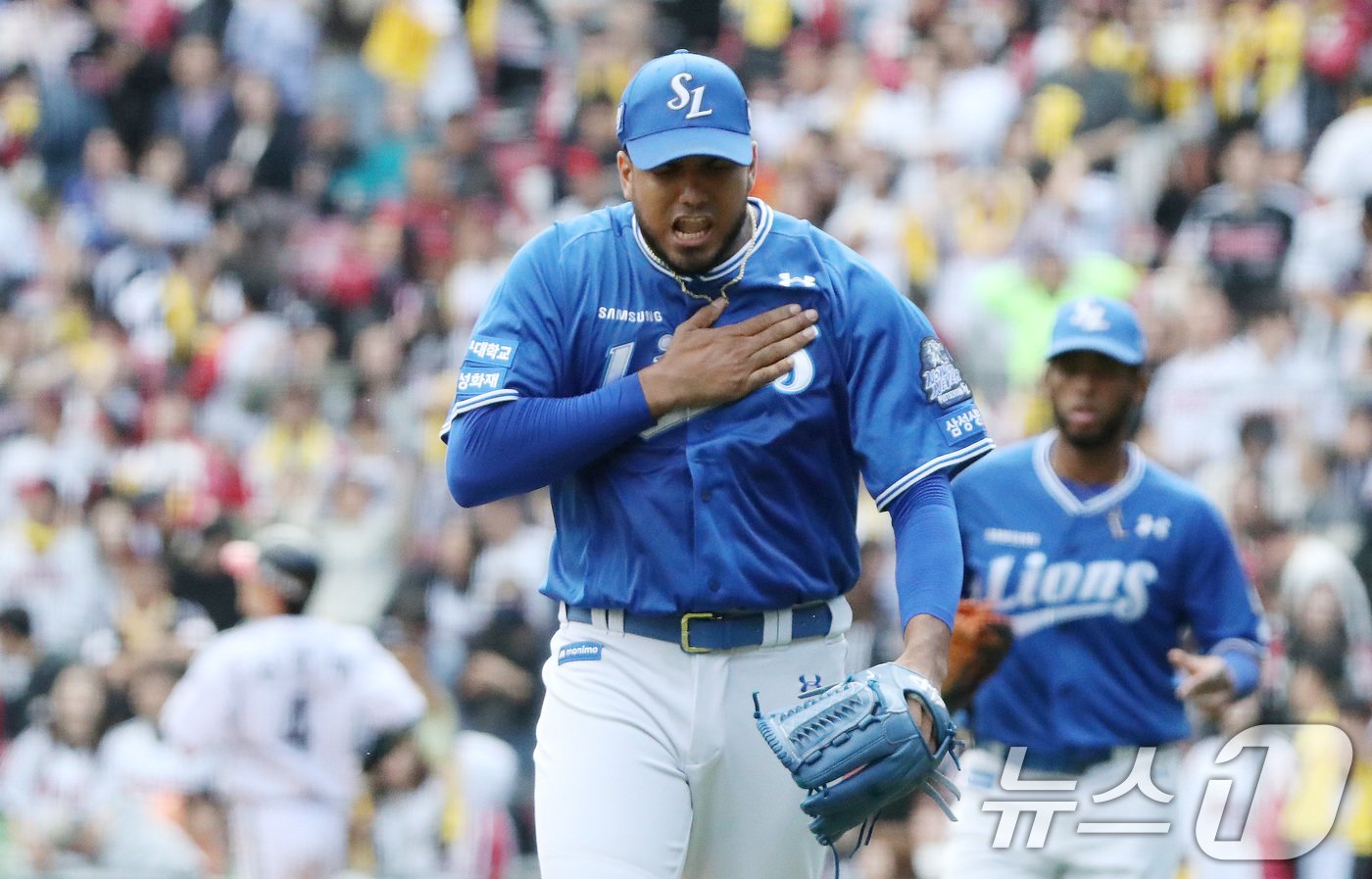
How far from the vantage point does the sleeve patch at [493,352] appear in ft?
14.1

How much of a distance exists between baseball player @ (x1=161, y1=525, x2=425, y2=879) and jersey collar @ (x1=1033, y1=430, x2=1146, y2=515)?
11.3ft

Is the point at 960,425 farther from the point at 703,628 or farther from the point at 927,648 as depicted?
the point at 703,628

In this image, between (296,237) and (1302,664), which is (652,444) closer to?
(1302,664)

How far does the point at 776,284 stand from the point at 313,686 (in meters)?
4.77

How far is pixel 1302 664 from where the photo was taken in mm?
9008

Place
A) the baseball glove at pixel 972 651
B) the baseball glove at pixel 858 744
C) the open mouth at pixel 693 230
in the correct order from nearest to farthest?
the baseball glove at pixel 858 744 < the open mouth at pixel 693 230 < the baseball glove at pixel 972 651

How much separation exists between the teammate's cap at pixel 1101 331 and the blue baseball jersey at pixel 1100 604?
424 millimetres

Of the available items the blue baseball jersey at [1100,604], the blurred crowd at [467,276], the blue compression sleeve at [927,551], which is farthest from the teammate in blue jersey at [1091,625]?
the blurred crowd at [467,276]

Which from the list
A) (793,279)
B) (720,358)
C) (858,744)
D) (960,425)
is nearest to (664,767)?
(858,744)

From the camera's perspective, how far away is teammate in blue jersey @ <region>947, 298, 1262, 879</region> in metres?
5.90

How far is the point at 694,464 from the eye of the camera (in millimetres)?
4285

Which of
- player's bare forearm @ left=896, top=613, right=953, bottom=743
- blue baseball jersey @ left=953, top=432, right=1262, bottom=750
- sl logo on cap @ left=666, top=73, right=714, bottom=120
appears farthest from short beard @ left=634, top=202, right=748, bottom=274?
blue baseball jersey @ left=953, top=432, right=1262, bottom=750

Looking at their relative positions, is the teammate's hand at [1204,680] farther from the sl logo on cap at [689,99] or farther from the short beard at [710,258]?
the sl logo on cap at [689,99]

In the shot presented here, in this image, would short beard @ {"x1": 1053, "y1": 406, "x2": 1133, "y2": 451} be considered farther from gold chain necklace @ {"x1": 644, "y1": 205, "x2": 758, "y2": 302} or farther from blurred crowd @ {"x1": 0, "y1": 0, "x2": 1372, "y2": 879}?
blurred crowd @ {"x1": 0, "y1": 0, "x2": 1372, "y2": 879}
